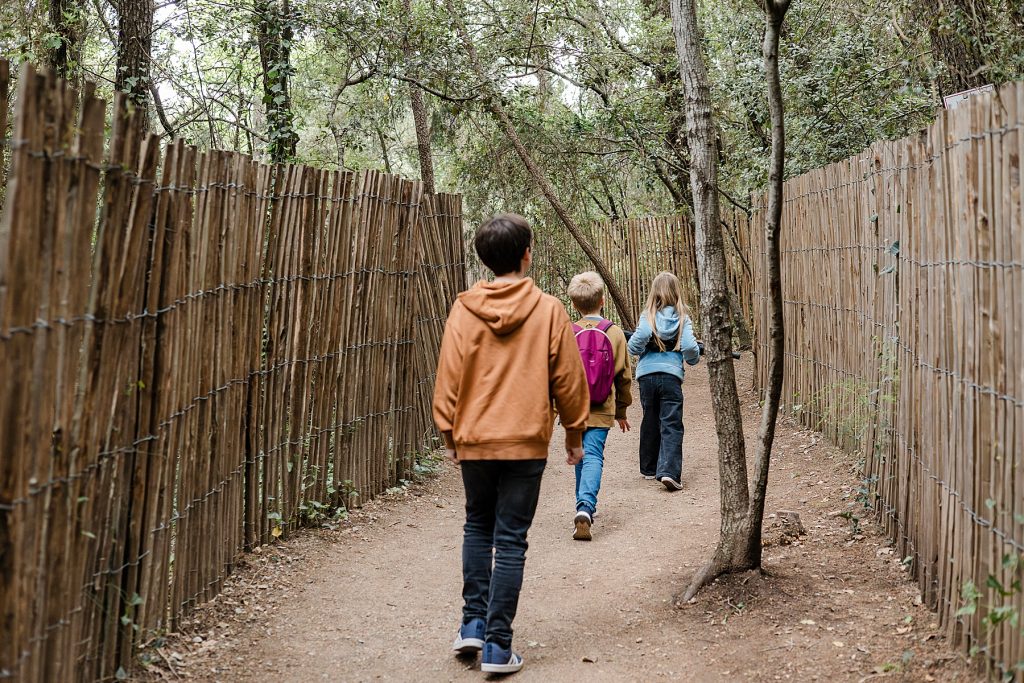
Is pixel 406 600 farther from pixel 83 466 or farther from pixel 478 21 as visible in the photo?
pixel 478 21

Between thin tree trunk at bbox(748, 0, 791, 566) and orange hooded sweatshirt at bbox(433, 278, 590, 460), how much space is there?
0.97m

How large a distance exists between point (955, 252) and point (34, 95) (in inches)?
125

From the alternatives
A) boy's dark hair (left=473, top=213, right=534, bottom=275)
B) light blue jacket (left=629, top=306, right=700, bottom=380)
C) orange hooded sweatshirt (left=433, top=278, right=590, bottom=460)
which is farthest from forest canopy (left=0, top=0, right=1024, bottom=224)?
orange hooded sweatshirt (left=433, top=278, right=590, bottom=460)

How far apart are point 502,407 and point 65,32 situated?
740cm

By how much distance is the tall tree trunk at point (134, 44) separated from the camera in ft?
28.6

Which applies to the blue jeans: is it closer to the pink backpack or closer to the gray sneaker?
the pink backpack

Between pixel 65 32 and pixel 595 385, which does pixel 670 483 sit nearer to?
pixel 595 385

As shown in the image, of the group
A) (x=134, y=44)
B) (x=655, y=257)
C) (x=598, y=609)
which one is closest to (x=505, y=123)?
(x=655, y=257)

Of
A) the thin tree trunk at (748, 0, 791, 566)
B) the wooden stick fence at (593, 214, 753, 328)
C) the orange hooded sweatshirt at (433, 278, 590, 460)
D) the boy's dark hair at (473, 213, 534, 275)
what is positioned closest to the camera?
the orange hooded sweatshirt at (433, 278, 590, 460)

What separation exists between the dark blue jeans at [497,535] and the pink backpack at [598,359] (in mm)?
2084

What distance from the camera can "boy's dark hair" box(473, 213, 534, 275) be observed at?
4012mm

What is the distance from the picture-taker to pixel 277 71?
9.73 meters

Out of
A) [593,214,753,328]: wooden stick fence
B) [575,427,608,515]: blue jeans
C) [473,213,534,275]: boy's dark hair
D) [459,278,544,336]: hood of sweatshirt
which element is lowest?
[575,427,608,515]: blue jeans

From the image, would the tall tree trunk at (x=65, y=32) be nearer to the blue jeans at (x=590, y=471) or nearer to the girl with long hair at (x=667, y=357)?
the girl with long hair at (x=667, y=357)
